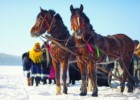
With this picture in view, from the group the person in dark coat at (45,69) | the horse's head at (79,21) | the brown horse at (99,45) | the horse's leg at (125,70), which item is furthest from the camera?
the person in dark coat at (45,69)

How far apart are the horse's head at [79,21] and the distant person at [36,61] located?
648 cm

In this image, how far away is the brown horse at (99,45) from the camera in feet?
32.0

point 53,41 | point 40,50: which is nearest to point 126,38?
point 53,41

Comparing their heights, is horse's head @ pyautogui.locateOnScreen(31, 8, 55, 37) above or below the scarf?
above

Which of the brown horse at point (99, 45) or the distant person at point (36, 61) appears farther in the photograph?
the distant person at point (36, 61)

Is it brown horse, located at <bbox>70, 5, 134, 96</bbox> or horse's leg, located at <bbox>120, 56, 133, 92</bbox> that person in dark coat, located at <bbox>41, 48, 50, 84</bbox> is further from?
horse's leg, located at <bbox>120, 56, 133, 92</bbox>

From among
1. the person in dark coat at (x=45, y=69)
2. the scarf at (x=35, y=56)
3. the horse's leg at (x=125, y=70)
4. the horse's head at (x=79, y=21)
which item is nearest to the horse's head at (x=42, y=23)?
the horse's head at (x=79, y=21)

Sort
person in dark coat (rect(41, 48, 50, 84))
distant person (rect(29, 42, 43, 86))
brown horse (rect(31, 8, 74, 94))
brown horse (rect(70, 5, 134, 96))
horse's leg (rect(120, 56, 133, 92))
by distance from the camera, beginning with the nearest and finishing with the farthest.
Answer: brown horse (rect(70, 5, 134, 96)) < brown horse (rect(31, 8, 74, 94)) < horse's leg (rect(120, 56, 133, 92)) < distant person (rect(29, 42, 43, 86)) < person in dark coat (rect(41, 48, 50, 84))

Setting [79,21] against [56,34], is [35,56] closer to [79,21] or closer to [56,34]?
[56,34]

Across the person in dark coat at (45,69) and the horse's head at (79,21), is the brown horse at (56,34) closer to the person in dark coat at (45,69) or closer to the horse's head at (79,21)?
the horse's head at (79,21)

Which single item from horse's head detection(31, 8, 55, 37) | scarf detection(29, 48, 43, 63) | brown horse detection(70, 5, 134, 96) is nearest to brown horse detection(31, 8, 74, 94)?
horse's head detection(31, 8, 55, 37)

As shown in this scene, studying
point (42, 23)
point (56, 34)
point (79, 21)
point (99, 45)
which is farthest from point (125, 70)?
point (42, 23)

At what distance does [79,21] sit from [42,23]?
158 centimetres

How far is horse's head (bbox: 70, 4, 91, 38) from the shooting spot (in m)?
9.66
